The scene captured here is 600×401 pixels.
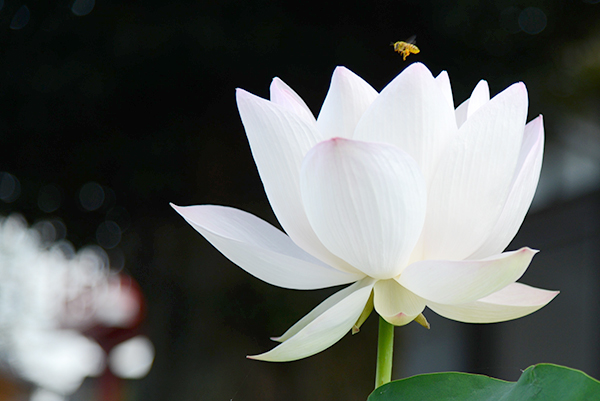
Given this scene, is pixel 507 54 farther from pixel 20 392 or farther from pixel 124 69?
pixel 20 392

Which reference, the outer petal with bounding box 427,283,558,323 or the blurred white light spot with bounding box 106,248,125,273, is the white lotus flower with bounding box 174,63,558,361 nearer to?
the outer petal with bounding box 427,283,558,323

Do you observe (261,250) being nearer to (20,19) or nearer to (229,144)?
(229,144)

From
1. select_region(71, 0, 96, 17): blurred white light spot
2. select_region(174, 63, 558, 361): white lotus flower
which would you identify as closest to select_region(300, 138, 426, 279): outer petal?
select_region(174, 63, 558, 361): white lotus flower

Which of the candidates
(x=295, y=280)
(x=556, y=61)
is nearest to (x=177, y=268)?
(x=556, y=61)

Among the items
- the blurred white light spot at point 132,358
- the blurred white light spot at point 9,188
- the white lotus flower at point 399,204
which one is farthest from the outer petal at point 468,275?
the blurred white light spot at point 9,188

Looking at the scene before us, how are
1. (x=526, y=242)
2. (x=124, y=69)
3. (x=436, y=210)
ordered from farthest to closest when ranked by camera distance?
(x=526, y=242), (x=124, y=69), (x=436, y=210)

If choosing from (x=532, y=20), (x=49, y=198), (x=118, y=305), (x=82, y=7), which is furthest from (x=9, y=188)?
(x=532, y=20)
